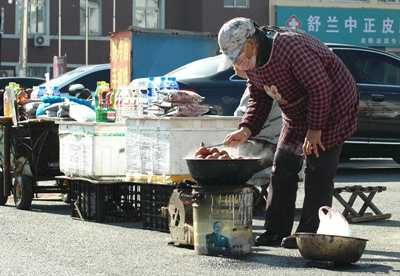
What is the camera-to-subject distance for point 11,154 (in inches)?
470

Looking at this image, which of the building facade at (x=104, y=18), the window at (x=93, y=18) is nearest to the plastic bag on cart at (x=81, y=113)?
the building facade at (x=104, y=18)

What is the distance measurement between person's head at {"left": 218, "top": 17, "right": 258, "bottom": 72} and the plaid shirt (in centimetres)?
13

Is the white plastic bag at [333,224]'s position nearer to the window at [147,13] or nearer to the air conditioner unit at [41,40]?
the air conditioner unit at [41,40]

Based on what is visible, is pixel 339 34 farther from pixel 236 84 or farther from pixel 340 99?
pixel 340 99

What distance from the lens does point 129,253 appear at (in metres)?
8.31

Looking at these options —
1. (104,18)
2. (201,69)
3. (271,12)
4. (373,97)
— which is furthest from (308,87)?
(271,12)

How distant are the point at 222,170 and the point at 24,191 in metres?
3.90

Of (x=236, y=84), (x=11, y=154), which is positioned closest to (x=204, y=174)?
(x=11, y=154)

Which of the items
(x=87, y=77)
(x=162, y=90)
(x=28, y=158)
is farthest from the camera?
(x=87, y=77)

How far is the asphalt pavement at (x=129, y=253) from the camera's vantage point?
7.50 m

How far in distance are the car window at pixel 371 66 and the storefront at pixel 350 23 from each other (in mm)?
33953

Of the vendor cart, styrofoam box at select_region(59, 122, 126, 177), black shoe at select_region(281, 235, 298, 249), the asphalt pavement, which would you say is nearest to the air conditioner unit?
the vendor cart

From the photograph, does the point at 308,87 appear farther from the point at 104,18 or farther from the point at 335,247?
the point at 104,18

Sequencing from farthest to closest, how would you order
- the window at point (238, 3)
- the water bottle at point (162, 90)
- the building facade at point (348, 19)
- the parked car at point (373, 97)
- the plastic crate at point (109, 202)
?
the building facade at point (348, 19), the window at point (238, 3), the parked car at point (373, 97), the plastic crate at point (109, 202), the water bottle at point (162, 90)
